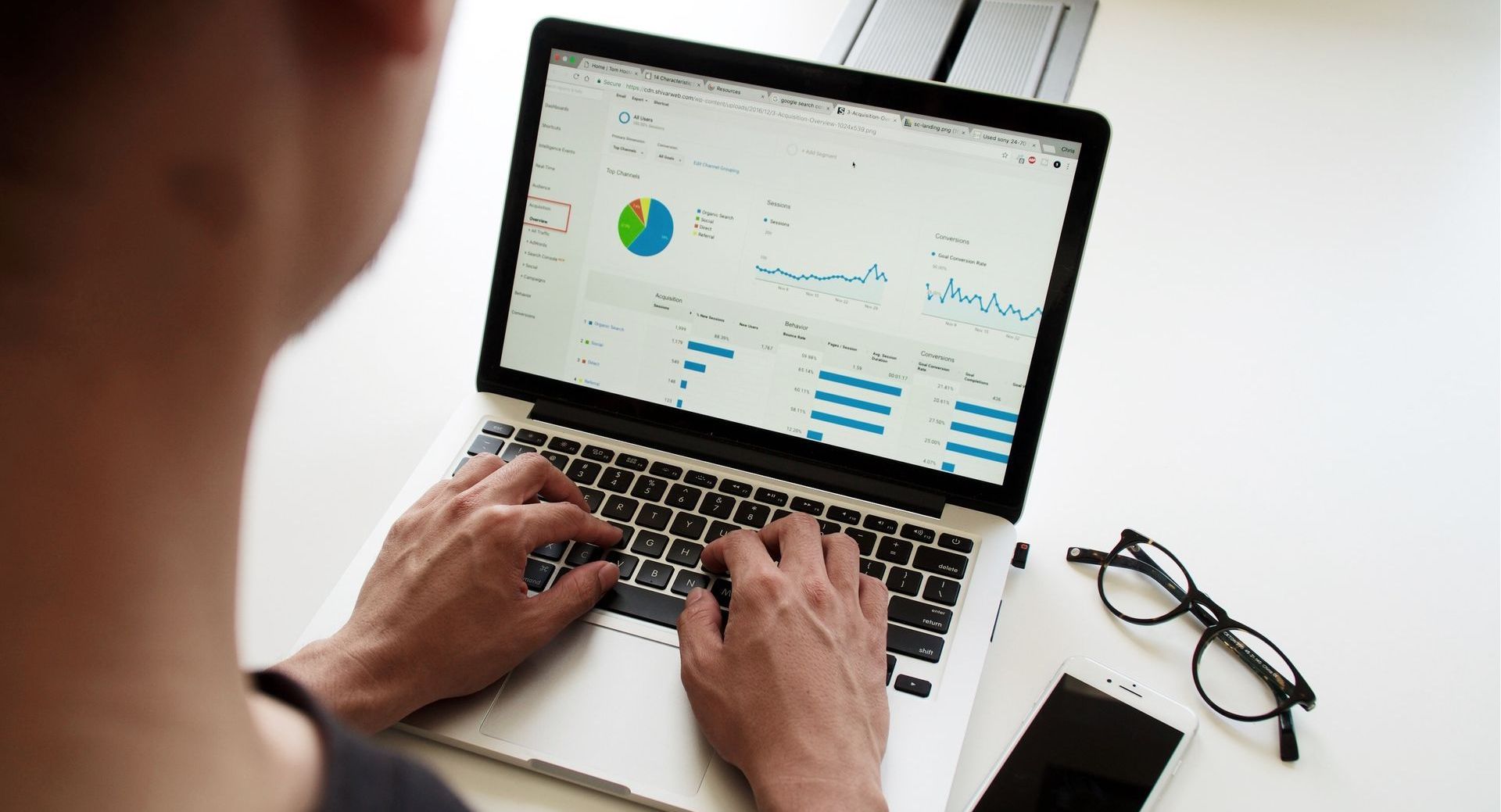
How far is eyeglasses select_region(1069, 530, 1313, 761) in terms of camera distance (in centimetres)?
78

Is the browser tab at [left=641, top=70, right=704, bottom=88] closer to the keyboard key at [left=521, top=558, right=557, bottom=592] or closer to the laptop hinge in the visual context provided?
the laptop hinge

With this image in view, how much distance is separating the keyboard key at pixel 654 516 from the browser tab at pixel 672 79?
0.33 m

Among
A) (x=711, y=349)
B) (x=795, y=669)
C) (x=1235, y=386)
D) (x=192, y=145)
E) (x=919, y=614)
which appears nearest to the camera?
(x=192, y=145)

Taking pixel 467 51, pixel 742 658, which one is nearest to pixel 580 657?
pixel 742 658

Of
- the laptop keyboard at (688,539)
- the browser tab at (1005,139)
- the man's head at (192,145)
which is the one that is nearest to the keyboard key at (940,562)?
the laptop keyboard at (688,539)

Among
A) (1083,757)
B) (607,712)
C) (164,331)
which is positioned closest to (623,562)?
(607,712)

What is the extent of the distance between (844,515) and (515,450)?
0.92 feet

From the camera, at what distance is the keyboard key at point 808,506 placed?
86 centimetres

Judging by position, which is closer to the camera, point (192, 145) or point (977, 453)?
point (192, 145)

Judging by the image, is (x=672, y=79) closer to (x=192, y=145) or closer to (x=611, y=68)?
(x=611, y=68)

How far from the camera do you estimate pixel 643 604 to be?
78 cm

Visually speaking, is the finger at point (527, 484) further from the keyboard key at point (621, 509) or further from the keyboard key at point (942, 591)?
the keyboard key at point (942, 591)

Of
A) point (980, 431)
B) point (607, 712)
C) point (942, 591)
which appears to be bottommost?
point (607, 712)

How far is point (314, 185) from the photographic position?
326 mm
